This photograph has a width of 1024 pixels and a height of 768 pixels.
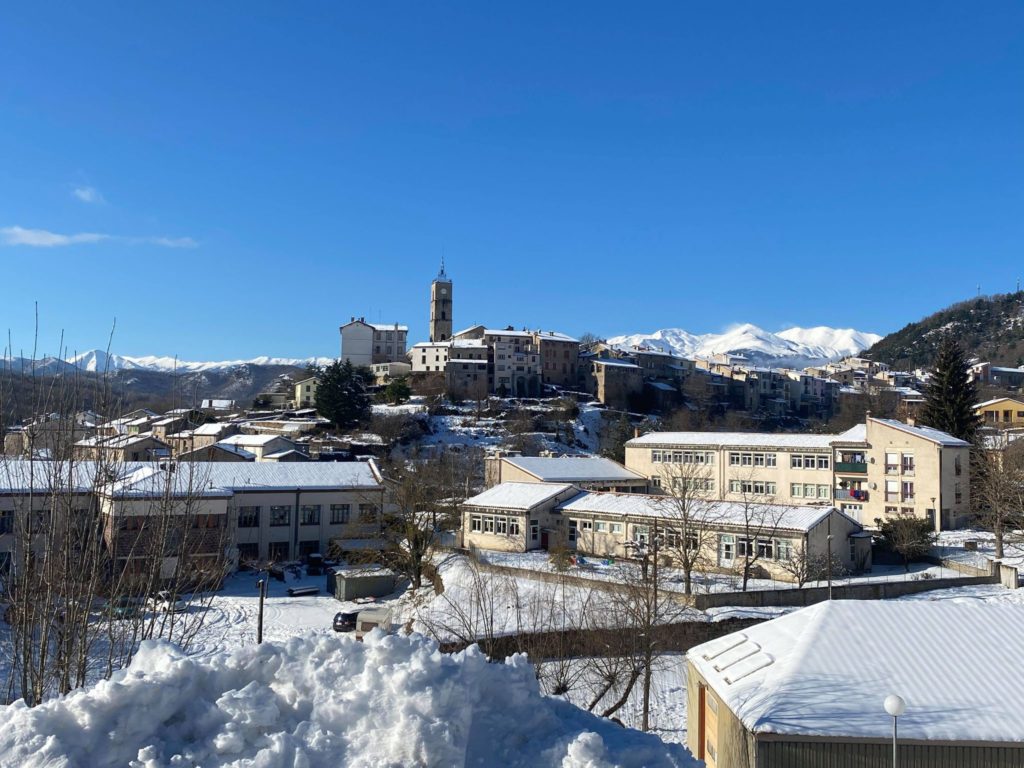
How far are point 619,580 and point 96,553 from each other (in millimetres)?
19591

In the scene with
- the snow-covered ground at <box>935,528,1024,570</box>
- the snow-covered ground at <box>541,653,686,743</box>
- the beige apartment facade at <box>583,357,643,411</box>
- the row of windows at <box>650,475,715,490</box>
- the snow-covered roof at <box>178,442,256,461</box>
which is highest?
the beige apartment facade at <box>583,357,643,411</box>

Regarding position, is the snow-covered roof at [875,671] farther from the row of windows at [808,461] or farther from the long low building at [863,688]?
the row of windows at [808,461]

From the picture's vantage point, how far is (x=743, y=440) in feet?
141

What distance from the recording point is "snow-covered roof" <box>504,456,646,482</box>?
134ft

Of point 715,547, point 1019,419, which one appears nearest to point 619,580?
point 715,547

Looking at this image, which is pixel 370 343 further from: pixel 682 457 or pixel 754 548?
pixel 754 548

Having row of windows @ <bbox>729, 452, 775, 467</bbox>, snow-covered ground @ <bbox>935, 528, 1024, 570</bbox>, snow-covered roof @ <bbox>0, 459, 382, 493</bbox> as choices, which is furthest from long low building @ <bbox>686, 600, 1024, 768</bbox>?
row of windows @ <bbox>729, 452, 775, 467</bbox>

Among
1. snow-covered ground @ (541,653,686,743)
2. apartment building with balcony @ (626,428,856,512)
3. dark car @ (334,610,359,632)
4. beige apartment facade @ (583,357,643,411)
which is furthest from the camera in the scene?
beige apartment facade @ (583,357,643,411)

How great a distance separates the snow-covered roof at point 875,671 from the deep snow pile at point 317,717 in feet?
19.9

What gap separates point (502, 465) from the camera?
141 ft

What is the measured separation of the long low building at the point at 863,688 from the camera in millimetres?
10531

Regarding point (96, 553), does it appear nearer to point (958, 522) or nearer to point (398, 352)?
point (958, 522)

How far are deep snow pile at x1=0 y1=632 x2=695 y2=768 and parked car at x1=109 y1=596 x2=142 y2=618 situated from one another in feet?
11.2

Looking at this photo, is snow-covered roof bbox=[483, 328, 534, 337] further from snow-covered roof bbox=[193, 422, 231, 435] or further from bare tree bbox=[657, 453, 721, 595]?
bare tree bbox=[657, 453, 721, 595]
